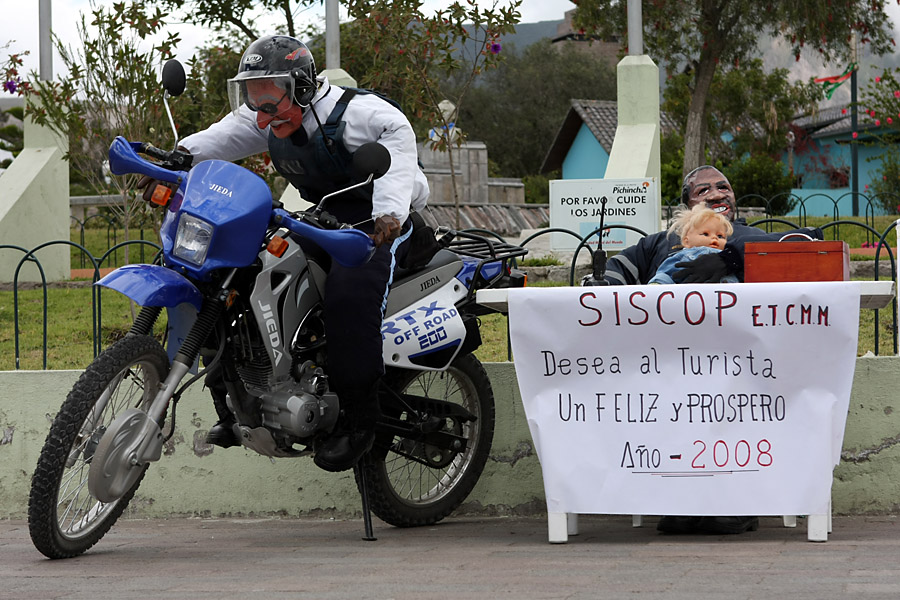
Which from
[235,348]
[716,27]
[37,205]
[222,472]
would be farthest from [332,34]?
[716,27]

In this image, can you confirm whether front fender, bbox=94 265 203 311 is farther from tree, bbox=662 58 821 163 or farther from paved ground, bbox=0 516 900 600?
tree, bbox=662 58 821 163

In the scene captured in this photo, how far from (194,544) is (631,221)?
19.8ft

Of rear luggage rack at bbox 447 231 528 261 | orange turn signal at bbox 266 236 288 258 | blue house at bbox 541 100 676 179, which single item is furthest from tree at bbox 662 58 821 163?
orange turn signal at bbox 266 236 288 258

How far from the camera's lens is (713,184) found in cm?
527

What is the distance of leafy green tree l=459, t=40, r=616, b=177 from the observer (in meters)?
54.6

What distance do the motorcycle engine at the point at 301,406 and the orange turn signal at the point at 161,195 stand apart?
0.70 metres

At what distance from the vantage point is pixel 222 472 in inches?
204

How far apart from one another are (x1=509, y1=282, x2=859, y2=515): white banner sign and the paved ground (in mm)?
183

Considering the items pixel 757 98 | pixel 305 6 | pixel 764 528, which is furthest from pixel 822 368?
pixel 757 98

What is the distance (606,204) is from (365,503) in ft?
18.7

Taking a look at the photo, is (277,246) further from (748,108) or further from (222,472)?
(748,108)

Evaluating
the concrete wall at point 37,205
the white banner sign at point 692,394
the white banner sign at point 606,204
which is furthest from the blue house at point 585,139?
the white banner sign at point 692,394

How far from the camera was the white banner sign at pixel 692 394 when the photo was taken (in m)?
4.14

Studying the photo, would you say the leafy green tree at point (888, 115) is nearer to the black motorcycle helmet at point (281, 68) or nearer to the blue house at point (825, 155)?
the blue house at point (825, 155)
